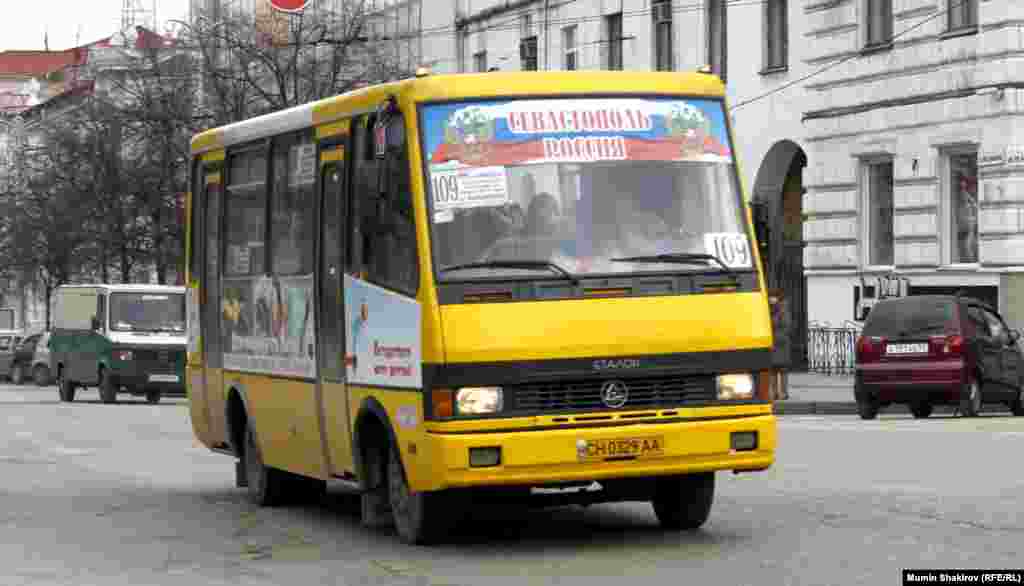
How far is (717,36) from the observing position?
46.9 m

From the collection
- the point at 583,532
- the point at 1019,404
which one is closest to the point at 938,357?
the point at 1019,404

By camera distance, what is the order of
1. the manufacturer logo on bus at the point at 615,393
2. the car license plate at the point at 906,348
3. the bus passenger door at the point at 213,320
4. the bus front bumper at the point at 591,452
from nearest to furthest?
the bus front bumper at the point at 591,452
the manufacturer logo on bus at the point at 615,393
the bus passenger door at the point at 213,320
the car license plate at the point at 906,348

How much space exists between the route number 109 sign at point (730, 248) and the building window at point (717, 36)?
33.0 meters

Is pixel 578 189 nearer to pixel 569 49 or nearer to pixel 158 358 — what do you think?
pixel 158 358

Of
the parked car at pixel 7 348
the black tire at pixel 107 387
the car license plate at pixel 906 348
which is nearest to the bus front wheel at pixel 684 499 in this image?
the car license plate at pixel 906 348

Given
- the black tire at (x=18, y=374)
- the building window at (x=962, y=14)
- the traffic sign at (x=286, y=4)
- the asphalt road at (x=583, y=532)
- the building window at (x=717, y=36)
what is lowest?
the black tire at (x=18, y=374)

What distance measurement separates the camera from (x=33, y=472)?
22.4 m

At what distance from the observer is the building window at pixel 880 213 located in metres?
40.1

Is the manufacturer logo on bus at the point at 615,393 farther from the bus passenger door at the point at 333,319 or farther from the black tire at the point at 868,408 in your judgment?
the black tire at the point at 868,408

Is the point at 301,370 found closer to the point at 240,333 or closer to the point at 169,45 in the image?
the point at 240,333

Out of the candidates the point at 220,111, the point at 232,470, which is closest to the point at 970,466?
the point at 232,470

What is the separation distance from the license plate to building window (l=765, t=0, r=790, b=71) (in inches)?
1235

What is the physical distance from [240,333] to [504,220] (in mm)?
4866

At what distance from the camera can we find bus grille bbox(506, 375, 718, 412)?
12.9 meters
